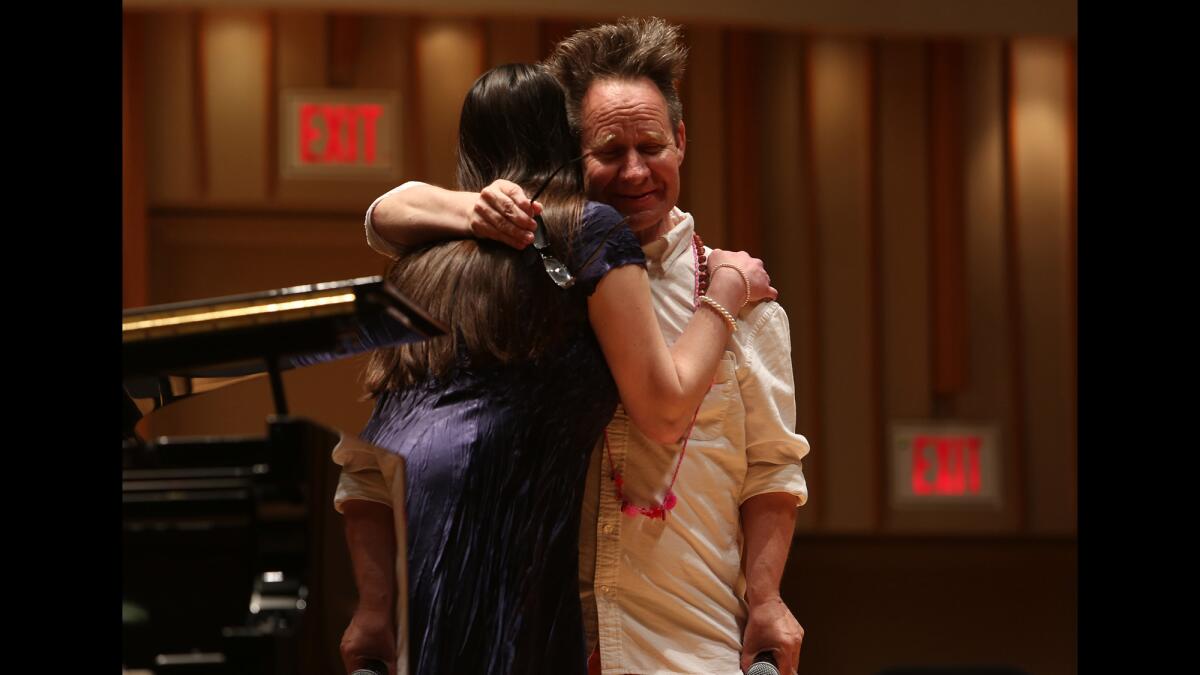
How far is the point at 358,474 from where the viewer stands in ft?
5.22

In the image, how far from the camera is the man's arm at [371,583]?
61.9 inches

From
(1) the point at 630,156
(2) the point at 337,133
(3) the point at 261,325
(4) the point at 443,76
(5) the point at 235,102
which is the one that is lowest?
(3) the point at 261,325

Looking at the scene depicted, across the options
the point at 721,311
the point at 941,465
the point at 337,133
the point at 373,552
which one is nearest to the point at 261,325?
the point at 373,552

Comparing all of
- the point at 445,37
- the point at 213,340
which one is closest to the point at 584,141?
the point at 213,340

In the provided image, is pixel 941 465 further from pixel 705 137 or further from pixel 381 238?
pixel 381 238

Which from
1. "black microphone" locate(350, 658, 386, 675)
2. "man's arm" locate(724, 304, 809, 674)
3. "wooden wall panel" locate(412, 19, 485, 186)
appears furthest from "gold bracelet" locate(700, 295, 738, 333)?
"wooden wall panel" locate(412, 19, 485, 186)

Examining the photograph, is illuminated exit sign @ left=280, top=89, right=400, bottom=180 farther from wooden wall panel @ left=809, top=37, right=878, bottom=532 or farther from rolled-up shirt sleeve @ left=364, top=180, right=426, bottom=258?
rolled-up shirt sleeve @ left=364, top=180, right=426, bottom=258

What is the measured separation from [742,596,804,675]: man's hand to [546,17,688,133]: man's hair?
0.76m

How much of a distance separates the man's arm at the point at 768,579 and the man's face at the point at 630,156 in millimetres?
448

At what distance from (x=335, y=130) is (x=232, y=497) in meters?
3.94

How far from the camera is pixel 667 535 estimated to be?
1.98 meters

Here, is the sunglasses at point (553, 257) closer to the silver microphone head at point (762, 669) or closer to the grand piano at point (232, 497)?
the grand piano at point (232, 497)
